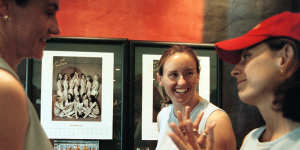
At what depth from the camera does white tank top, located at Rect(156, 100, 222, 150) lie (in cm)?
193

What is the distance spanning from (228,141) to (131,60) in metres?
1.12

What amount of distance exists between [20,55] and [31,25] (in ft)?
0.42

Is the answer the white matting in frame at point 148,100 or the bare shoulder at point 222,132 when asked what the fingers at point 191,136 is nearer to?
the bare shoulder at point 222,132

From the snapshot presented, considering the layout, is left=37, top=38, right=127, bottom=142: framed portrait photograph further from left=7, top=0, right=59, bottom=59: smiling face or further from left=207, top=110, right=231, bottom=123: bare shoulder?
left=7, top=0, right=59, bottom=59: smiling face

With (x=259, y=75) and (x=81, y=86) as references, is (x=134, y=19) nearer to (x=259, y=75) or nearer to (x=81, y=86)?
(x=81, y=86)

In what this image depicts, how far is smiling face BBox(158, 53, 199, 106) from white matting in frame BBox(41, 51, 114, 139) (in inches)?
25.9

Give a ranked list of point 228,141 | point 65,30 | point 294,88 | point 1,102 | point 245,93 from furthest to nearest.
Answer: point 65,30 → point 228,141 → point 245,93 → point 294,88 → point 1,102

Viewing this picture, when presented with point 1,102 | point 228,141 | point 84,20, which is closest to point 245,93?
point 228,141

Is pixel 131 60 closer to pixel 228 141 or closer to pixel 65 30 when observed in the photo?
pixel 65 30

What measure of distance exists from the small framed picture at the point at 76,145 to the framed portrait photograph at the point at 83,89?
0.14ft

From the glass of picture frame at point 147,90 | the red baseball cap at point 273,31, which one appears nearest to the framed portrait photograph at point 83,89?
the glass of picture frame at point 147,90

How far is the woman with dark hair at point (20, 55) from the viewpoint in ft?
3.02

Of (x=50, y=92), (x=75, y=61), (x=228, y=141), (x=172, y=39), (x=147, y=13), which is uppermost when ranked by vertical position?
(x=147, y=13)

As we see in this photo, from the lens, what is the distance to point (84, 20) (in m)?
2.77
